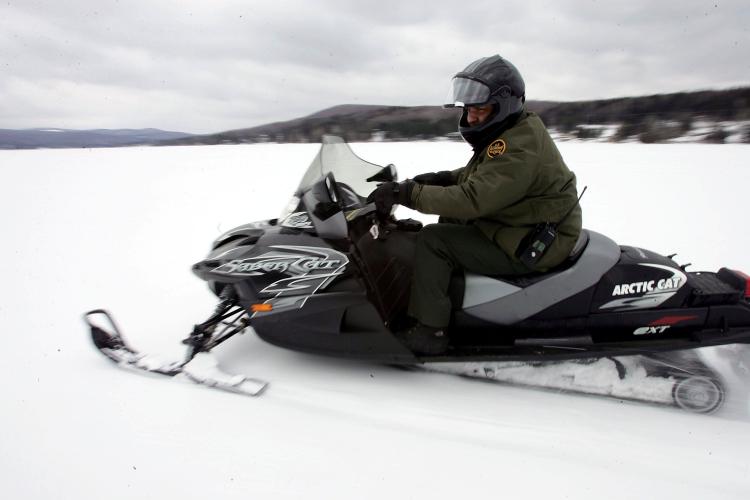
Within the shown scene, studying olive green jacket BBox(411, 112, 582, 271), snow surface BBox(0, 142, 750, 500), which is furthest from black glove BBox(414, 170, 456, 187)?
snow surface BBox(0, 142, 750, 500)

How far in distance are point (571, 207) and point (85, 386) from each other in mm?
2684

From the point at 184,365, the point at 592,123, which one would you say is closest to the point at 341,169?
the point at 184,365

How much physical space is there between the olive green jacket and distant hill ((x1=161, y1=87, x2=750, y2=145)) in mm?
7322

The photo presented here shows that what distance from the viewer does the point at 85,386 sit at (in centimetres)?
251

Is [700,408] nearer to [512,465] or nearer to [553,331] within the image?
[553,331]

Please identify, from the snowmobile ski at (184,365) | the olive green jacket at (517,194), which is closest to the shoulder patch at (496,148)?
the olive green jacket at (517,194)

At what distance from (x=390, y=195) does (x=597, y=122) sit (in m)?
13.0

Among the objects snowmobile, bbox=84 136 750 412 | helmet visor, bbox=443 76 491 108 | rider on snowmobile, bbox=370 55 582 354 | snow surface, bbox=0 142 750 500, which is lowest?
snow surface, bbox=0 142 750 500

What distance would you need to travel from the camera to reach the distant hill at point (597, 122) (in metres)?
11.2

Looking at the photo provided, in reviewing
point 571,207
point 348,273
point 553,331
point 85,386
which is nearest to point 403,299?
point 348,273

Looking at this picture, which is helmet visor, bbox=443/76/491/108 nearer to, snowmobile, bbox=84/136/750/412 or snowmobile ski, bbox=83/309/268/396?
snowmobile, bbox=84/136/750/412

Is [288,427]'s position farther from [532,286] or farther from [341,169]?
[341,169]

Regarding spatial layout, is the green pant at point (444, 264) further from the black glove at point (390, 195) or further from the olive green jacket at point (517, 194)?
the black glove at point (390, 195)

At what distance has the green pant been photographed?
2461mm
